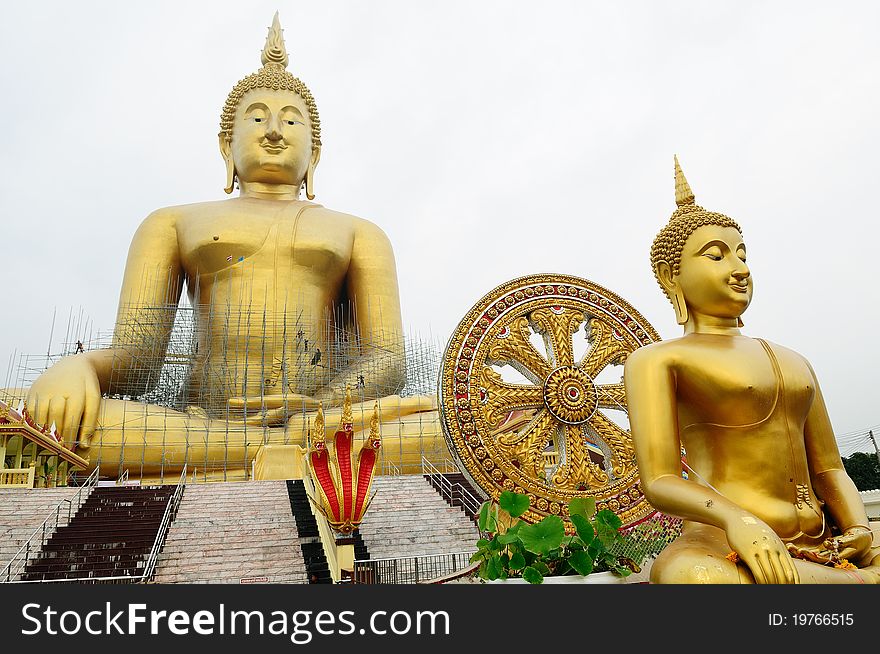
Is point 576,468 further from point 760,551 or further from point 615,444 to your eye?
point 760,551

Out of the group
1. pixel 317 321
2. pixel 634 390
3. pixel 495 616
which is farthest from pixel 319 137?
pixel 495 616

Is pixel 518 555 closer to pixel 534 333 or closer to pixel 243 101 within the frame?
pixel 534 333

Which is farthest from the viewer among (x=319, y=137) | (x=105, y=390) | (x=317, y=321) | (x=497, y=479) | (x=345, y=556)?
(x=319, y=137)

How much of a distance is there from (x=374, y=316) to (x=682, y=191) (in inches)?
367

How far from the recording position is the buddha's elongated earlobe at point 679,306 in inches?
157

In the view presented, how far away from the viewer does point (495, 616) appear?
2.39m

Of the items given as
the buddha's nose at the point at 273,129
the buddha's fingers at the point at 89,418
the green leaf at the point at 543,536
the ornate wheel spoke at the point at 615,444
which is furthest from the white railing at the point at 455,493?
the buddha's nose at the point at 273,129

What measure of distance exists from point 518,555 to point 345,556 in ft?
11.7

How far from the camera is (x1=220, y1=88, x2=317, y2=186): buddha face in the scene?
13539 millimetres

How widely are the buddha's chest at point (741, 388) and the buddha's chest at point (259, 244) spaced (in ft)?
33.6

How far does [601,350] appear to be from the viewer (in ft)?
17.6

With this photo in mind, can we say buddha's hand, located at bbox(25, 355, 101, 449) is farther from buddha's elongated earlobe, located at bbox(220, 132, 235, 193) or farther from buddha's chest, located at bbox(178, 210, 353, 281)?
buddha's elongated earlobe, located at bbox(220, 132, 235, 193)

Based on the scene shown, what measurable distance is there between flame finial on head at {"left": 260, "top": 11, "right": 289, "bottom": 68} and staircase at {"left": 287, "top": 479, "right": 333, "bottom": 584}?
378 inches

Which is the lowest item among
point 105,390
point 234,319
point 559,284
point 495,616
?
point 495,616
